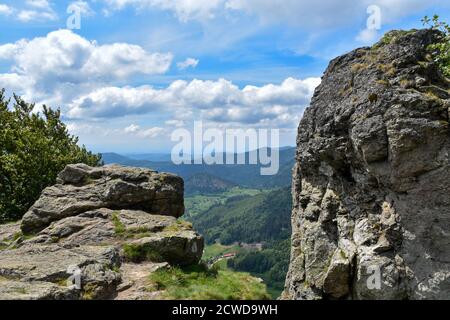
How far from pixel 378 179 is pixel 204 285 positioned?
12.7m

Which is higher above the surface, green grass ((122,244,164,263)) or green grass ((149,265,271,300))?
green grass ((122,244,164,263))

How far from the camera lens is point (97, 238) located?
77.0ft

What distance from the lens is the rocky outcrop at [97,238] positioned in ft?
53.5

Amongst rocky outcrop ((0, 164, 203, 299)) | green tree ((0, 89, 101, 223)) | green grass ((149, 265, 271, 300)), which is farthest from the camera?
green tree ((0, 89, 101, 223))

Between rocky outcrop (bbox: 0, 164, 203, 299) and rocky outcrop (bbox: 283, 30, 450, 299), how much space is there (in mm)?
9914

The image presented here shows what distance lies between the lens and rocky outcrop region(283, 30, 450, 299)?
68.5 feet

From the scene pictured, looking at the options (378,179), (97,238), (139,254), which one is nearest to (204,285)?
(139,254)

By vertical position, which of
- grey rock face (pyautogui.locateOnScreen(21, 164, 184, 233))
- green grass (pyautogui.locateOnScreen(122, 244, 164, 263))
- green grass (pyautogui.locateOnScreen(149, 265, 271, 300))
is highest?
grey rock face (pyautogui.locateOnScreen(21, 164, 184, 233))

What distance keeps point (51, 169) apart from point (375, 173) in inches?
1579

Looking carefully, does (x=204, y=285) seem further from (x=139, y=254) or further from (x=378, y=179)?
(x=378, y=179)

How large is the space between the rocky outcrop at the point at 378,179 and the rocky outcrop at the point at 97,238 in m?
9.91

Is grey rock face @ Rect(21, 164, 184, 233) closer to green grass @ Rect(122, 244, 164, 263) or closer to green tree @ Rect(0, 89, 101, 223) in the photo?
green grass @ Rect(122, 244, 164, 263)

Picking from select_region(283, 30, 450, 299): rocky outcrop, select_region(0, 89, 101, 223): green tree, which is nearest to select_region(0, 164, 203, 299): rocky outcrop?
select_region(283, 30, 450, 299): rocky outcrop

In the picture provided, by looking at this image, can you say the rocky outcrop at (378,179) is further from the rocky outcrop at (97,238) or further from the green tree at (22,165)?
the green tree at (22,165)
